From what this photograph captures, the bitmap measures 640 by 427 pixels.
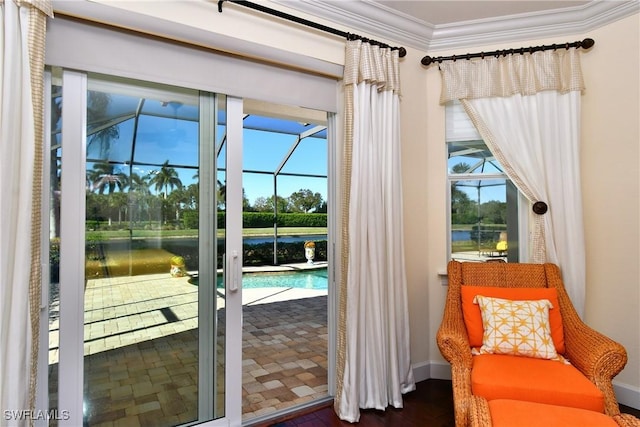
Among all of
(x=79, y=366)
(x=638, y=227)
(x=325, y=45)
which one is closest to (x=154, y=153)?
(x=79, y=366)

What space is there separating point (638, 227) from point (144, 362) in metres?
3.17

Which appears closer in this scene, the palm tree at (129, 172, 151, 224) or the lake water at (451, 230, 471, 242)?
the palm tree at (129, 172, 151, 224)

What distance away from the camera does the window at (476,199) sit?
2.85m

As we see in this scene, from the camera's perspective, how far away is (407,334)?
2.53 m

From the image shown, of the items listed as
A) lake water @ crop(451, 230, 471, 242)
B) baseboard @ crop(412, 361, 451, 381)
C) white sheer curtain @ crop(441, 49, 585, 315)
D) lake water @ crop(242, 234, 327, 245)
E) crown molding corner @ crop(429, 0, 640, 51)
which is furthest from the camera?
lake water @ crop(242, 234, 327, 245)

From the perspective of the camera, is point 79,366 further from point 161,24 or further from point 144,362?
point 161,24

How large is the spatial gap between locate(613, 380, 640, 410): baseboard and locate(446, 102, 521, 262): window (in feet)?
3.39

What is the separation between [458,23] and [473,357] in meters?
2.40

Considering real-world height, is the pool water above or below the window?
below

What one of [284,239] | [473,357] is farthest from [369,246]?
[284,239]

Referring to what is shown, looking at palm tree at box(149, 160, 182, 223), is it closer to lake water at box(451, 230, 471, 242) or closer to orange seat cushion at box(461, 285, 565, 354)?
orange seat cushion at box(461, 285, 565, 354)

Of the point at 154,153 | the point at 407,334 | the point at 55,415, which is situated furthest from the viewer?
the point at 407,334

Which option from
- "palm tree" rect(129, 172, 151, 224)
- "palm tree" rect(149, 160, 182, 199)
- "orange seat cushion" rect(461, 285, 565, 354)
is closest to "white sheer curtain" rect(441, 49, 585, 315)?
"orange seat cushion" rect(461, 285, 565, 354)

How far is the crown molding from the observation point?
7.72 ft
